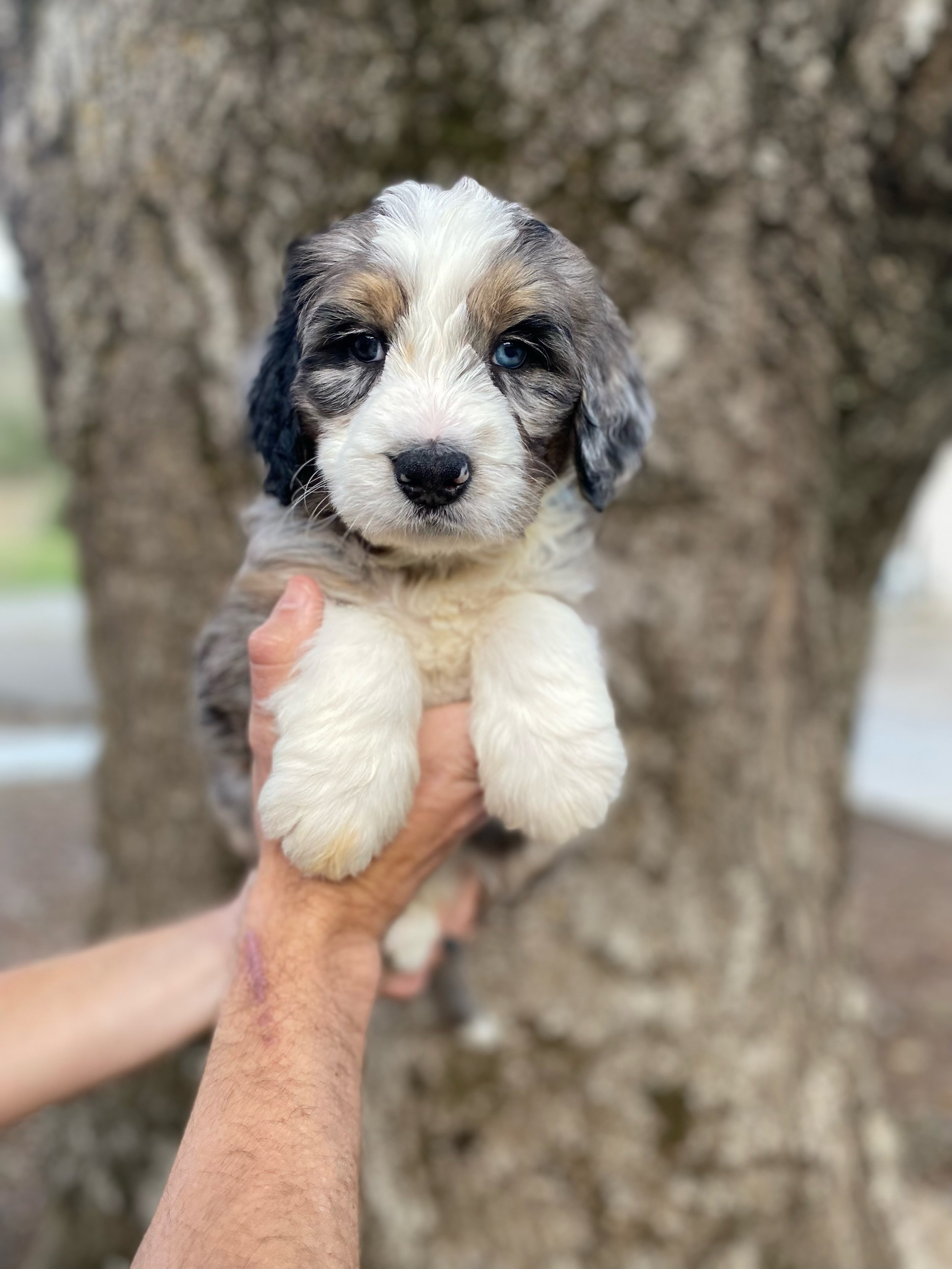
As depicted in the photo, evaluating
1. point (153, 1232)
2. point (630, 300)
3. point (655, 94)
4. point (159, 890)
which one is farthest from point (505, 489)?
point (159, 890)

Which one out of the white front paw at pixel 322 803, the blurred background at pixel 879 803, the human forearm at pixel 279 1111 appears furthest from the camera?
the blurred background at pixel 879 803

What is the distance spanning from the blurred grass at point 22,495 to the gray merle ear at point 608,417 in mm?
21576

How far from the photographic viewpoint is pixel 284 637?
203 cm

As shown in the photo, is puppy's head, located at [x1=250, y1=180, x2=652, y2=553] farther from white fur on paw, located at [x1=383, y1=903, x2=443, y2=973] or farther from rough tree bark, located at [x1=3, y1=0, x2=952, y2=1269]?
rough tree bark, located at [x1=3, y1=0, x2=952, y2=1269]

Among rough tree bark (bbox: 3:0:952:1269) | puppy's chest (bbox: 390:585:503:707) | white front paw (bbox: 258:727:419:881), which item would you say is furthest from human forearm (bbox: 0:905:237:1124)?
rough tree bark (bbox: 3:0:952:1269)

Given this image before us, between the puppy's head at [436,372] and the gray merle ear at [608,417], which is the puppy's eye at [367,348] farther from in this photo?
the gray merle ear at [608,417]

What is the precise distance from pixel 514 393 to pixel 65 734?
12106mm

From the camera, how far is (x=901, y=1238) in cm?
405

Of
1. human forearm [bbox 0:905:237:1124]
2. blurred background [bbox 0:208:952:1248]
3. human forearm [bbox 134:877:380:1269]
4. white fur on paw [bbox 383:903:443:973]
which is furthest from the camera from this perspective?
blurred background [bbox 0:208:952:1248]

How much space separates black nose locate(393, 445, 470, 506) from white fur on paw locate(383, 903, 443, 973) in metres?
1.24

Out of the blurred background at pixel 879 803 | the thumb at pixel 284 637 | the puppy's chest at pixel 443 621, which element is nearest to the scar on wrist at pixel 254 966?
the thumb at pixel 284 637

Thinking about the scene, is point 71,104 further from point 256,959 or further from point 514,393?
point 256,959

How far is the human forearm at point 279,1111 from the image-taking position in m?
1.67

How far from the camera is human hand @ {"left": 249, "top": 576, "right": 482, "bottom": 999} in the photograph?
205 centimetres
